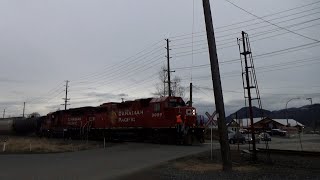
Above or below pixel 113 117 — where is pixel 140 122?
below

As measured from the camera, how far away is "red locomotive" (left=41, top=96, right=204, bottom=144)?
34.4m

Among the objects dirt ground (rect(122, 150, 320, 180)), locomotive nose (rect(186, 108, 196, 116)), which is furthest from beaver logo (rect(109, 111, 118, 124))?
dirt ground (rect(122, 150, 320, 180))

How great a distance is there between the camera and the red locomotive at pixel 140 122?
3443 centimetres

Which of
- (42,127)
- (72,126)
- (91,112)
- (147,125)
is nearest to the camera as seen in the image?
(147,125)

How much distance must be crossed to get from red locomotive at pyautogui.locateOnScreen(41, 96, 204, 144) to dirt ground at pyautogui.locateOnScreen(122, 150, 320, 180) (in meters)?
10.2

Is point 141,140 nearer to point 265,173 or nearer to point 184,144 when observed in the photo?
point 184,144

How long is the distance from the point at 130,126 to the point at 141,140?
1.93 meters

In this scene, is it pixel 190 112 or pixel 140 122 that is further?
pixel 140 122

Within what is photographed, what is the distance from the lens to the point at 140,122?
37969 mm

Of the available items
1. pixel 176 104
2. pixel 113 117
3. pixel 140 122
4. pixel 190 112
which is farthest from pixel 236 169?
pixel 113 117

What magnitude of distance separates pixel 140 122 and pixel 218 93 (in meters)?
21.3

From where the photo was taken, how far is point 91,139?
154 feet

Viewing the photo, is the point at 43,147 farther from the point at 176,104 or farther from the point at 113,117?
the point at 176,104

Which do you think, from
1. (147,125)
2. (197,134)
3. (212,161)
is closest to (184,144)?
(197,134)
